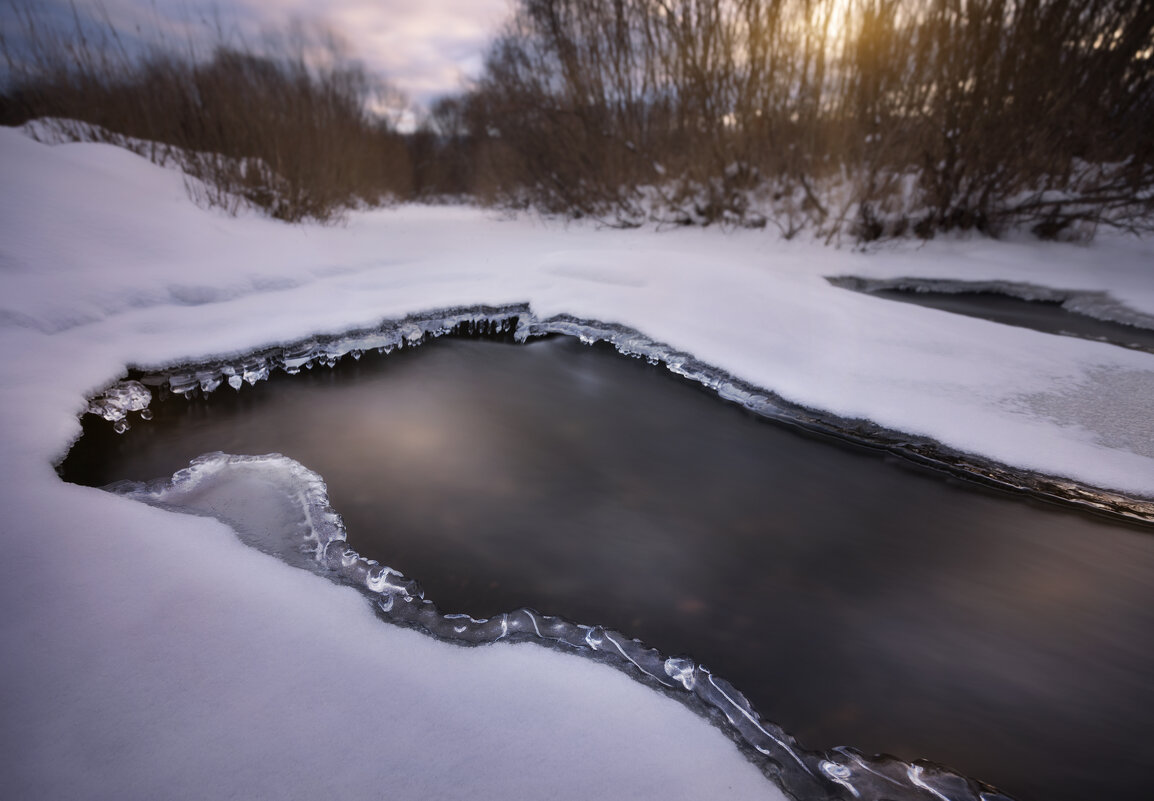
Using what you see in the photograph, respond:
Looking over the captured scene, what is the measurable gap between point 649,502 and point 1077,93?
6474mm

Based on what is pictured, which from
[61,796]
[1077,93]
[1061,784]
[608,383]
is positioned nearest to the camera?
[61,796]

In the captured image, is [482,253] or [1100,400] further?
[482,253]

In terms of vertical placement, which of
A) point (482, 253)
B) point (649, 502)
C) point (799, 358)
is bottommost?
point (649, 502)

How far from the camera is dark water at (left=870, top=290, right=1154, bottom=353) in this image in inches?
137

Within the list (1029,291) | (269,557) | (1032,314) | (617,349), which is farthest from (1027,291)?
(269,557)

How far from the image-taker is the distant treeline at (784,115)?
492 centimetres

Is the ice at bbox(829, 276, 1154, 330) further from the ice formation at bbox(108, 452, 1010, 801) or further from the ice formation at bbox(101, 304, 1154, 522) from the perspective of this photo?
the ice formation at bbox(108, 452, 1010, 801)

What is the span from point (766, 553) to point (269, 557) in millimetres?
1504

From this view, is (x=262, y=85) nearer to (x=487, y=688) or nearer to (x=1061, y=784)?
(x=487, y=688)

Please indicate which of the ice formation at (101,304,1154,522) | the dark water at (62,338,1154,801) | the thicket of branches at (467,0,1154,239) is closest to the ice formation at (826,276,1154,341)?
the thicket of branches at (467,0,1154,239)

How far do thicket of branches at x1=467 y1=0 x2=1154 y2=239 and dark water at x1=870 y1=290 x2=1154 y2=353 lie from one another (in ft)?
4.81

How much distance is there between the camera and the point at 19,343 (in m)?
2.34

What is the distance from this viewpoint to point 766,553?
1.68 m

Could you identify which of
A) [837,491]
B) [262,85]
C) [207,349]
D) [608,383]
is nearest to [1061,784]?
[837,491]
